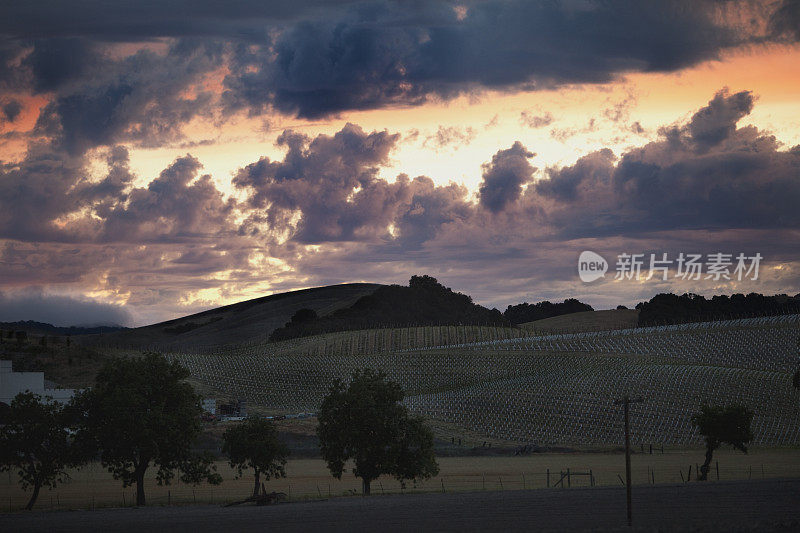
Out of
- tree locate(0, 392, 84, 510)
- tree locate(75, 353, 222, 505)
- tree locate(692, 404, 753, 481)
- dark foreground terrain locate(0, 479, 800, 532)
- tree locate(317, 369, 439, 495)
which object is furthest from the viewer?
tree locate(692, 404, 753, 481)

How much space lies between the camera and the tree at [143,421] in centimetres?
7306

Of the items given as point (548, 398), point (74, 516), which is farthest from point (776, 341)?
point (74, 516)

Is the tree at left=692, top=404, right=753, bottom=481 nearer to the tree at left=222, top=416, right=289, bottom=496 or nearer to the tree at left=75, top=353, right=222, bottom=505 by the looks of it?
the tree at left=222, top=416, right=289, bottom=496

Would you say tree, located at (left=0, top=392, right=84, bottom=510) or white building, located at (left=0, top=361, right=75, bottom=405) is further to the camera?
white building, located at (left=0, top=361, right=75, bottom=405)

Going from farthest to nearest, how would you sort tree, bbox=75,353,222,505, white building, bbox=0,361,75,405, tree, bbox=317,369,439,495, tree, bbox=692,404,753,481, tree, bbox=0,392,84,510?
white building, bbox=0,361,75,405
tree, bbox=692,404,753,481
tree, bbox=317,369,439,495
tree, bbox=0,392,84,510
tree, bbox=75,353,222,505

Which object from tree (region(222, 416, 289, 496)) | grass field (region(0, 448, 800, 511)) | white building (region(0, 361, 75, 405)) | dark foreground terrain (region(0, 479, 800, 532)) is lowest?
grass field (region(0, 448, 800, 511))

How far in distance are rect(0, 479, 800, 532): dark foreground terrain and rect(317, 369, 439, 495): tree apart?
131 inches

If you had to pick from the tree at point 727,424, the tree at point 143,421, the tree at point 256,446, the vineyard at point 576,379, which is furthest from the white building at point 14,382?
the tree at point 727,424

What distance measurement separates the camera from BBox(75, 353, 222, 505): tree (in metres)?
73.1

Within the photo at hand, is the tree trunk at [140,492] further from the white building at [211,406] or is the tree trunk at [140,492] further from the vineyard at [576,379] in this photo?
the white building at [211,406]

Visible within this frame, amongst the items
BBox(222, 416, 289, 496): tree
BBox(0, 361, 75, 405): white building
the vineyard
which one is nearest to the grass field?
BBox(222, 416, 289, 496): tree

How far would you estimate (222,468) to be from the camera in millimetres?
103562

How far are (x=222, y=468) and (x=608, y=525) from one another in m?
59.0

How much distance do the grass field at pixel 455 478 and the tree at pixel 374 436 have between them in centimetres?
350
